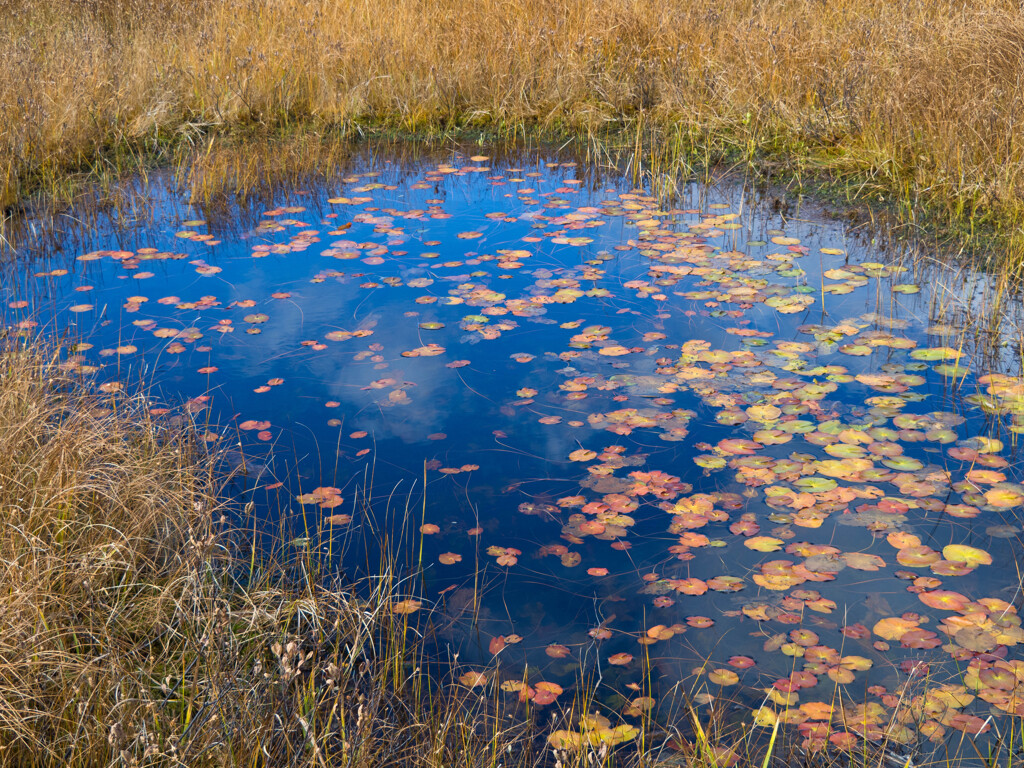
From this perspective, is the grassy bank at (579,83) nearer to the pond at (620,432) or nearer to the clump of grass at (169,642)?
the pond at (620,432)

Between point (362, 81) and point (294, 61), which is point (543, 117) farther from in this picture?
point (294, 61)

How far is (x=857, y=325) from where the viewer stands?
4.27 m

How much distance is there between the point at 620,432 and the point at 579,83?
5209 mm

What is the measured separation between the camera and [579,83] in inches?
305

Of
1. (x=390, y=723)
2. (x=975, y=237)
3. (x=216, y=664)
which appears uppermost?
(x=975, y=237)

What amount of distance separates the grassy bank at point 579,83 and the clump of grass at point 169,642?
431 centimetres

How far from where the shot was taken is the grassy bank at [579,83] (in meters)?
5.57

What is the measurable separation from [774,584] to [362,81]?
22.6 feet

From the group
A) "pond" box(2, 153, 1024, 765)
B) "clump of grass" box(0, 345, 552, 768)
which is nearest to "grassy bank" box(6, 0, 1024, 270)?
"pond" box(2, 153, 1024, 765)

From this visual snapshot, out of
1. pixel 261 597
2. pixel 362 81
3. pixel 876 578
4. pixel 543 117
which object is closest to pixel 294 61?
pixel 362 81

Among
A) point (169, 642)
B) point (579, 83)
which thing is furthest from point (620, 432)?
point (579, 83)

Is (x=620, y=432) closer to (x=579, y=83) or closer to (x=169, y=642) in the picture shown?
(x=169, y=642)

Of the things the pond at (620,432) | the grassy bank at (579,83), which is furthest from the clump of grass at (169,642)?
the grassy bank at (579,83)

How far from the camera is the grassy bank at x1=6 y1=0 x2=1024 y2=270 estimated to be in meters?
5.57
